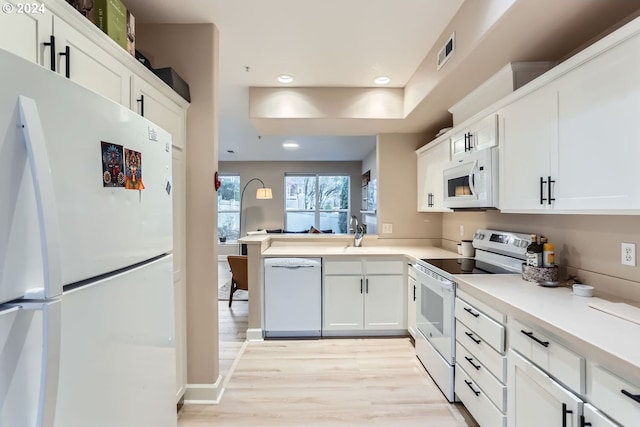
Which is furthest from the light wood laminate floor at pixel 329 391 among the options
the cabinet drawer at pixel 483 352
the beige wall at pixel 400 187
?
the beige wall at pixel 400 187

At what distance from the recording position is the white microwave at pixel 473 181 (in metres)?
2.15

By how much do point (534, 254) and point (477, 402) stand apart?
0.94 metres

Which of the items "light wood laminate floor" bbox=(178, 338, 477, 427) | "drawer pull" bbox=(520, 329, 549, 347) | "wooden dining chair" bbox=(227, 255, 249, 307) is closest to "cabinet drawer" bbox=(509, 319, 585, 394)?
"drawer pull" bbox=(520, 329, 549, 347)

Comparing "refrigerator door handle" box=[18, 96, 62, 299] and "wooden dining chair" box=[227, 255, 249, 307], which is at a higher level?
"refrigerator door handle" box=[18, 96, 62, 299]

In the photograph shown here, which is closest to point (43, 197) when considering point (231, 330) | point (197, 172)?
point (197, 172)

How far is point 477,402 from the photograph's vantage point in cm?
183

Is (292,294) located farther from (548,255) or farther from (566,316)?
(566,316)

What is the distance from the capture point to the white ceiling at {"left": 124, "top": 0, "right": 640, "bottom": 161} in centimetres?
157

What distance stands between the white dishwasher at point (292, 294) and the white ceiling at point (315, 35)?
182cm

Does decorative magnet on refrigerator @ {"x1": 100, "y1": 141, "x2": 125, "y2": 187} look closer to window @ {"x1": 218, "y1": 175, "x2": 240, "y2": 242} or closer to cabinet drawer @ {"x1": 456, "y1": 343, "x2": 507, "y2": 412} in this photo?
cabinet drawer @ {"x1": 456, "y1": 343, "x2": 507, "y2": 412}

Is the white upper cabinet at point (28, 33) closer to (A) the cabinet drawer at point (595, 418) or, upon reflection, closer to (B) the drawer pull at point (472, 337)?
(A) the cabinet drawer at point (595, 418)

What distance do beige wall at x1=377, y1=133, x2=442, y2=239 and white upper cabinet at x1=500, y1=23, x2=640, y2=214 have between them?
184 centimetres

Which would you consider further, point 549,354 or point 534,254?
point 534,254

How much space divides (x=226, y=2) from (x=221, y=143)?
13.8ft
